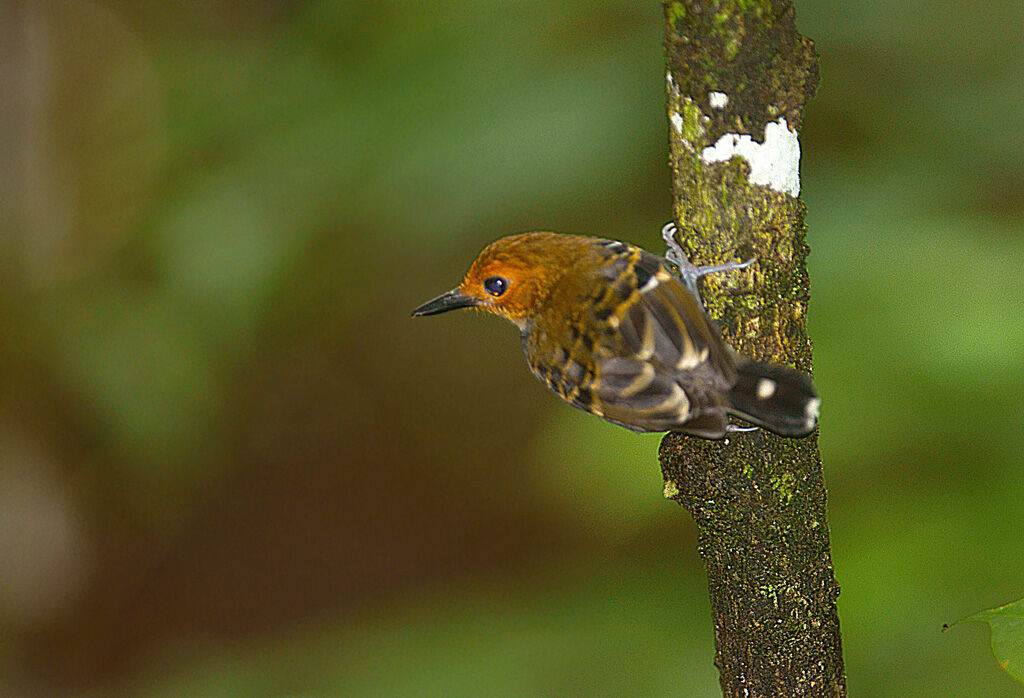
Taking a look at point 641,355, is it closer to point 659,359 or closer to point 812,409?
point 659,359

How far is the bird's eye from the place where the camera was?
5.53 ft

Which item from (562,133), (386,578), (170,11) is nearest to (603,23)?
(562,133)

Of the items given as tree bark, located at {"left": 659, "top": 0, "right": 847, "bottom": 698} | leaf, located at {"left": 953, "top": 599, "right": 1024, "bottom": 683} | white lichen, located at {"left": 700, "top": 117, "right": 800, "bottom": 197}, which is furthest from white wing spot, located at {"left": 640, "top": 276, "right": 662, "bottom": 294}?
leaf, located at {"left": 953, "top": 599, "right": 1024, "bottom": 683}

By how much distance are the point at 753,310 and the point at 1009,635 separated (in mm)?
468

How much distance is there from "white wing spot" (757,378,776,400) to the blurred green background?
91cm

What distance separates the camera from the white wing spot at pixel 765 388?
1.26 m

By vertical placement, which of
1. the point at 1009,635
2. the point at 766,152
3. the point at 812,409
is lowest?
the point at 1009,635

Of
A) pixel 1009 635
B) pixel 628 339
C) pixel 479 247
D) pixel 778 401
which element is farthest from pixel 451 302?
pixel 479 247

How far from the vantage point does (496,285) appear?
66.8 inches

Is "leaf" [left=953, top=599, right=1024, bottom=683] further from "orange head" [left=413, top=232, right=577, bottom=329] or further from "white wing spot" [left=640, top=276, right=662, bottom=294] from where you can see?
"orange head" [left=413, top=232, right=577, bottom=329]

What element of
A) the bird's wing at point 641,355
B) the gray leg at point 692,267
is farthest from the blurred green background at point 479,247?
the gray leg at point 692,267

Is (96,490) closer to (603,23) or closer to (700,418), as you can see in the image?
(603,23)

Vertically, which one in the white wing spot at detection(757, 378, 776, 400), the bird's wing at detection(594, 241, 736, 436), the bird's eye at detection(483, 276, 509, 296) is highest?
the bird's eye at detection(483, 276, 509, 296)

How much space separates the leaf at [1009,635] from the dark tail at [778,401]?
0.96ft
